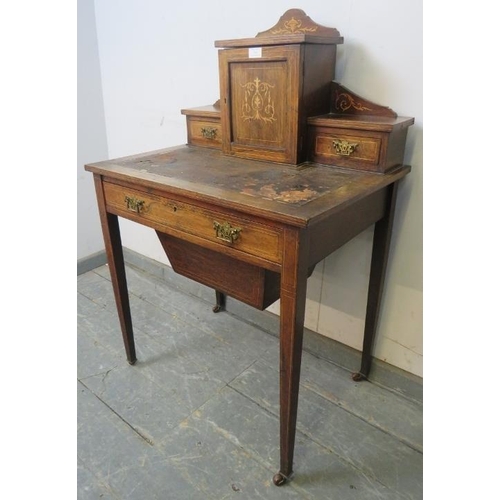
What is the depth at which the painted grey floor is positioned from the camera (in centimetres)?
136

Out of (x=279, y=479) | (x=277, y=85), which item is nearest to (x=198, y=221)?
(x=277, y=85)

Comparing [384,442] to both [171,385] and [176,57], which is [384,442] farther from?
[176,57]

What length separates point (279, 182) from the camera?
1.26 meters

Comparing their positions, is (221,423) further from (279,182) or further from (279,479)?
(279,182)

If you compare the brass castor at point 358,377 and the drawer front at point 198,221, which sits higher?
the drawer front at point 198,221

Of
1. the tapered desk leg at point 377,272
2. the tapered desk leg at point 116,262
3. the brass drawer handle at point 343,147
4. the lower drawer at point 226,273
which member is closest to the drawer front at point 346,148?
the brass drawer handle at point 343,147

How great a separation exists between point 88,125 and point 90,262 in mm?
885

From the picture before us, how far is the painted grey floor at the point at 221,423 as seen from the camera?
136cm

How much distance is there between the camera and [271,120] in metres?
1.44

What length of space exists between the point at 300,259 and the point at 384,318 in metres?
0.84

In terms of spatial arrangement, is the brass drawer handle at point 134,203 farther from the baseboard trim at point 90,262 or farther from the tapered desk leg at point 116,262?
the baseboard trim at point 90,262

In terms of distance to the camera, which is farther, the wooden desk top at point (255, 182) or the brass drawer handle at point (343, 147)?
the brass drawer handle at point (343, 147)

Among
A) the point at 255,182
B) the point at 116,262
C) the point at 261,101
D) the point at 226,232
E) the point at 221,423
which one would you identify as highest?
the point at 261,101

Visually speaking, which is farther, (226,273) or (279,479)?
(226,273)
